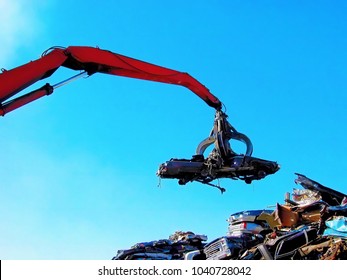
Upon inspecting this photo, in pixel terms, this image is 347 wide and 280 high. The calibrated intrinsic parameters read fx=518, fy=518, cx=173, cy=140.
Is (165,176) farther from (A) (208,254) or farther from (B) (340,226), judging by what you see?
(B) (340,226)

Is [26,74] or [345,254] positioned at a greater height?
[26,74]

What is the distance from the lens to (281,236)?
1052cm

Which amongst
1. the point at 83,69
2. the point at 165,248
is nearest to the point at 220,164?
the point at 165,248

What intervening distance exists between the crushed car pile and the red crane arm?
4398mm

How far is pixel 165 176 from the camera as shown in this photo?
16.3 meters

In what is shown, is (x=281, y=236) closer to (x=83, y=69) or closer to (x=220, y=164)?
(x=220, y=164)

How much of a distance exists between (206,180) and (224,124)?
185 cm

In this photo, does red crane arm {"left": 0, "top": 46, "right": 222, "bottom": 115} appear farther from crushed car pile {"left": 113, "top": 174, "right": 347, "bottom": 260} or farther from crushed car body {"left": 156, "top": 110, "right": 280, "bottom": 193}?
crushed car pile {"left": 113, "top": 174, "right": 347, "bottom": 260}

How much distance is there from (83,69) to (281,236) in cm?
662

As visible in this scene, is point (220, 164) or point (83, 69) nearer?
point (83, 69)

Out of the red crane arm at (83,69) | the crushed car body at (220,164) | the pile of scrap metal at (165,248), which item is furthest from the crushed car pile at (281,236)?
the red crane arm at (83,69)

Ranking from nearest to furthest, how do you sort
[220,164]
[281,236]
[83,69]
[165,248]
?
[281,236] < [83,69] < [165,248] < [220,164]

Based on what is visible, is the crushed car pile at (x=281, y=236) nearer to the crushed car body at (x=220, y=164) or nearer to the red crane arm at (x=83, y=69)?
the crushed car body at (x=220, y=164)
